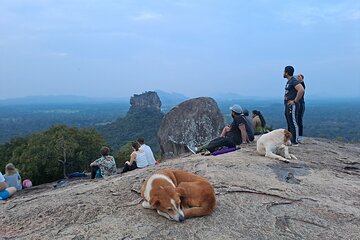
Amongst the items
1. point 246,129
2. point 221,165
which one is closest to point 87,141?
point 246,129

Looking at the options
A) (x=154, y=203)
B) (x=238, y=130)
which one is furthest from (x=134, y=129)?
(x=154, y=203)

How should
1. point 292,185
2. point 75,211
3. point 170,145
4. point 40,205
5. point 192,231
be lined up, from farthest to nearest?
point 170,145
point 292,185
point 40,205
point 75,211
point 192,231

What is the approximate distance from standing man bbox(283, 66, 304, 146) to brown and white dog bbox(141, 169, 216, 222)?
594cm

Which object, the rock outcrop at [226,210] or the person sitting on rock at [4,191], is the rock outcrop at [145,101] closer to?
the person sitting on rock at [4,191]

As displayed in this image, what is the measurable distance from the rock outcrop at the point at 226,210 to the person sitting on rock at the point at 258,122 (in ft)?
21.2

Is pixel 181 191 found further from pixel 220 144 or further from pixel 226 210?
pixel 220 144

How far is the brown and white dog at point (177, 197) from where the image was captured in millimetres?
4980

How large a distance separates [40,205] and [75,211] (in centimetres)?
94

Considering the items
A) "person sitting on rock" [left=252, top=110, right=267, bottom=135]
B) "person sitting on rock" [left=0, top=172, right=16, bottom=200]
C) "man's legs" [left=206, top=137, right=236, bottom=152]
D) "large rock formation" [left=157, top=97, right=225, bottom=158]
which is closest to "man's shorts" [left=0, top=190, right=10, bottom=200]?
"person sitting on rock" [left=0, top=172, right=16, bottom=200]

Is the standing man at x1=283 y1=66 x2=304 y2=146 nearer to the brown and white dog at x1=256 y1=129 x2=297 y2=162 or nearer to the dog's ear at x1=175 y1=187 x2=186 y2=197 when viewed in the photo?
the brown and white dog at x1=256 y1=129 x2=297 y2=162

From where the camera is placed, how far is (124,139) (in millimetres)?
51156

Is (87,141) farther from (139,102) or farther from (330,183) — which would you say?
(139,102)

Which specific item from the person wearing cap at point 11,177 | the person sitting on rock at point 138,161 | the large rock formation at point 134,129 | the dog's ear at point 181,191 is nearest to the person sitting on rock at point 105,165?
the person sitting on rock at point 138,161

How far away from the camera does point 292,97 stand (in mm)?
10547
